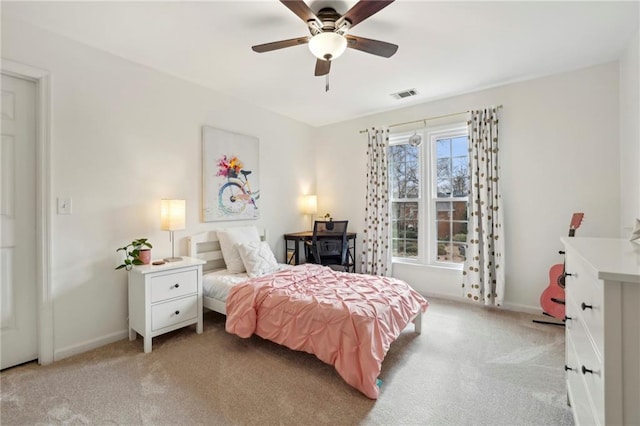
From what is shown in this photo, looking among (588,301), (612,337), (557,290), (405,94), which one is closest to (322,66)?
(405,94)

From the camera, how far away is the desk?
4137 mm

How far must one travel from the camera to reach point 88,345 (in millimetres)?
2428

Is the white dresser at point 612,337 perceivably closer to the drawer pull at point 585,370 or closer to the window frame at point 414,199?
the drawer pull at point 585,370

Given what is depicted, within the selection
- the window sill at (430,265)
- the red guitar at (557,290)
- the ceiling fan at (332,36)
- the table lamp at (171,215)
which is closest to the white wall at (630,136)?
the red guitar at (557,290)

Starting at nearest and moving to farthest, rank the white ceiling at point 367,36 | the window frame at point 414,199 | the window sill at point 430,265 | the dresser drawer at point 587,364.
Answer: the dresser drawer at point 587,364 → the white ceiling at point 367,36 → the window sill at point 430,265 → the window frame at point 414,199

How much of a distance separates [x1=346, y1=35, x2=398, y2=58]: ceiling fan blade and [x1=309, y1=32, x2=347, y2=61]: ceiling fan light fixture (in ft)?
0.36

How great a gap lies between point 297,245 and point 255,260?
1.15m

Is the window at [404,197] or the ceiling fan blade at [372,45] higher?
the ceiling fan blade at [372,45]

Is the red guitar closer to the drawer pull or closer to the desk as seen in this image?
the drawer pull

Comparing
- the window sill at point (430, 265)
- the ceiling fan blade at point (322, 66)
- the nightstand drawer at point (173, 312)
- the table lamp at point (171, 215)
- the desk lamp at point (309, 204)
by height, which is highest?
the ceiling fan blade at point (322, 66)

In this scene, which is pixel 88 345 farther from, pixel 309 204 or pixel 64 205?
pixel 309 204

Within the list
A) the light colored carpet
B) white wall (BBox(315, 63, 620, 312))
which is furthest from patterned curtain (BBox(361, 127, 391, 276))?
the light colored carpet

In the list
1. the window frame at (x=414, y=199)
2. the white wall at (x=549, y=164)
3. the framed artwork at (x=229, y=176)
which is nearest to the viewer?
the white wall at (x=549, y=164)

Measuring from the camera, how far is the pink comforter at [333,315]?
1.85 meters
